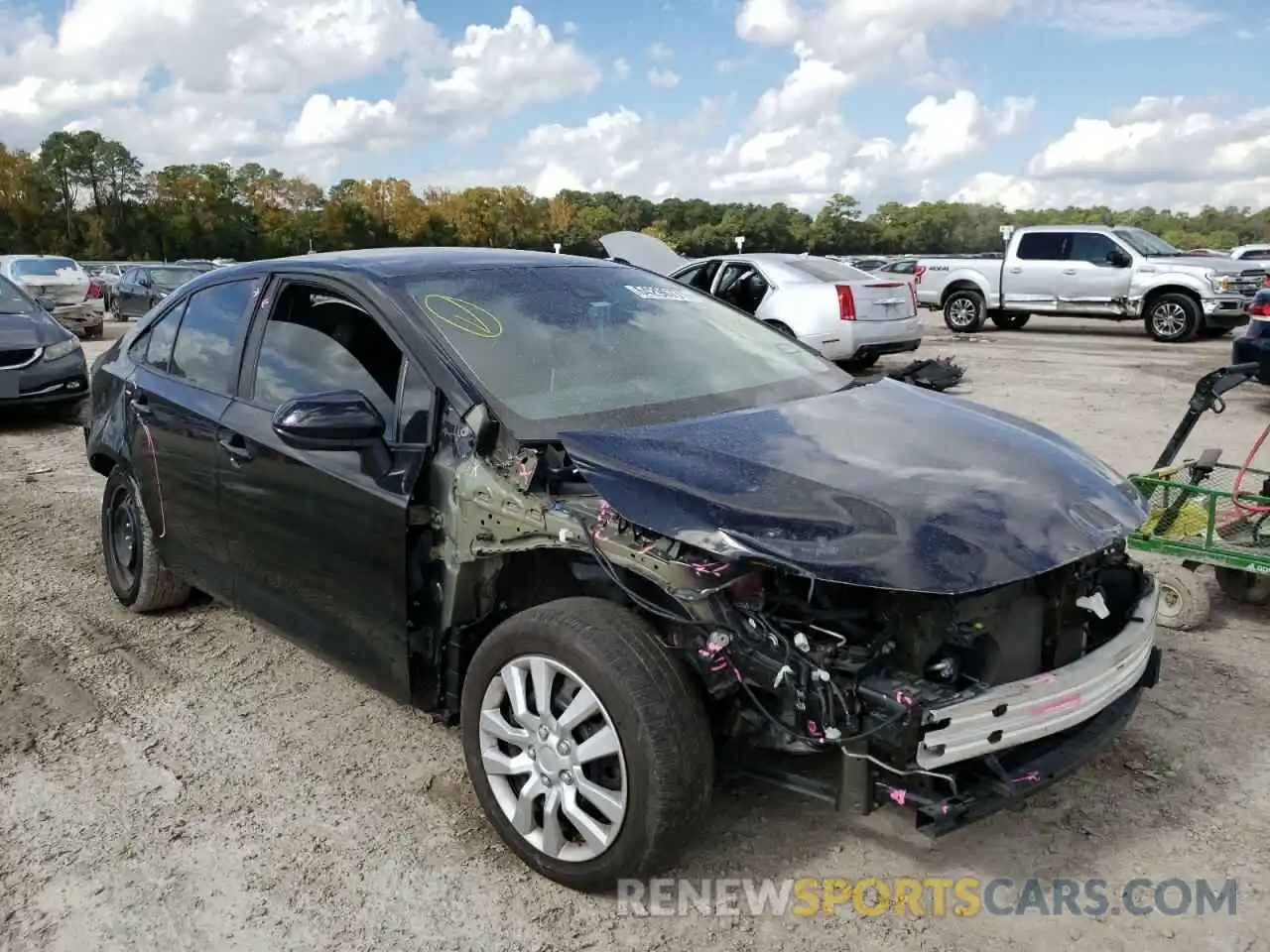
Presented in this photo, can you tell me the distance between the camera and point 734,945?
2586 millimetres

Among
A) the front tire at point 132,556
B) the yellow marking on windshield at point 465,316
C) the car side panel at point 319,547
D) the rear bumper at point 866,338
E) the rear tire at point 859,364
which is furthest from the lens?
the rear tire at point 859,364

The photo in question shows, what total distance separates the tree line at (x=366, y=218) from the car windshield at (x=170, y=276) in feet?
109

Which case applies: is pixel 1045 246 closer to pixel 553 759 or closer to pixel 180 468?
pixel 180 468

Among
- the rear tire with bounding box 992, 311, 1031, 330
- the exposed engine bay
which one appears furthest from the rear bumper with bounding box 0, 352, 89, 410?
the rear tire with bounding box 992, 311, 1031, 330

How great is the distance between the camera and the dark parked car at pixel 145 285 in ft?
75.5

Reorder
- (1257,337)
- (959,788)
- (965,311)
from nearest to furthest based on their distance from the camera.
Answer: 1. (959,788)
2. (1257,337)
3. (965,311)

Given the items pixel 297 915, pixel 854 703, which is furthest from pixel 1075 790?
pixel 297 915

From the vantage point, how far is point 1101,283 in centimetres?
1745

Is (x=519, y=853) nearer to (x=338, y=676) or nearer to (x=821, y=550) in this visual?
(x=821, y=550)

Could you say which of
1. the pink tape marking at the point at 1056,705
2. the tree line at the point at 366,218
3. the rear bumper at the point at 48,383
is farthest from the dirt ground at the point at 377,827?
the tree line at the point at 366,218

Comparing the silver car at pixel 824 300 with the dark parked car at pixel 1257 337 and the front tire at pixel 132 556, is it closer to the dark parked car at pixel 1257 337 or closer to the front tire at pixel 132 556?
the dark parked car at pixel 1257 337

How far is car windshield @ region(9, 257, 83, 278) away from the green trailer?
842 inches

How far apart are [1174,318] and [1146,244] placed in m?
1.42

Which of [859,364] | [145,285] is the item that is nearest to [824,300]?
[859,364]
